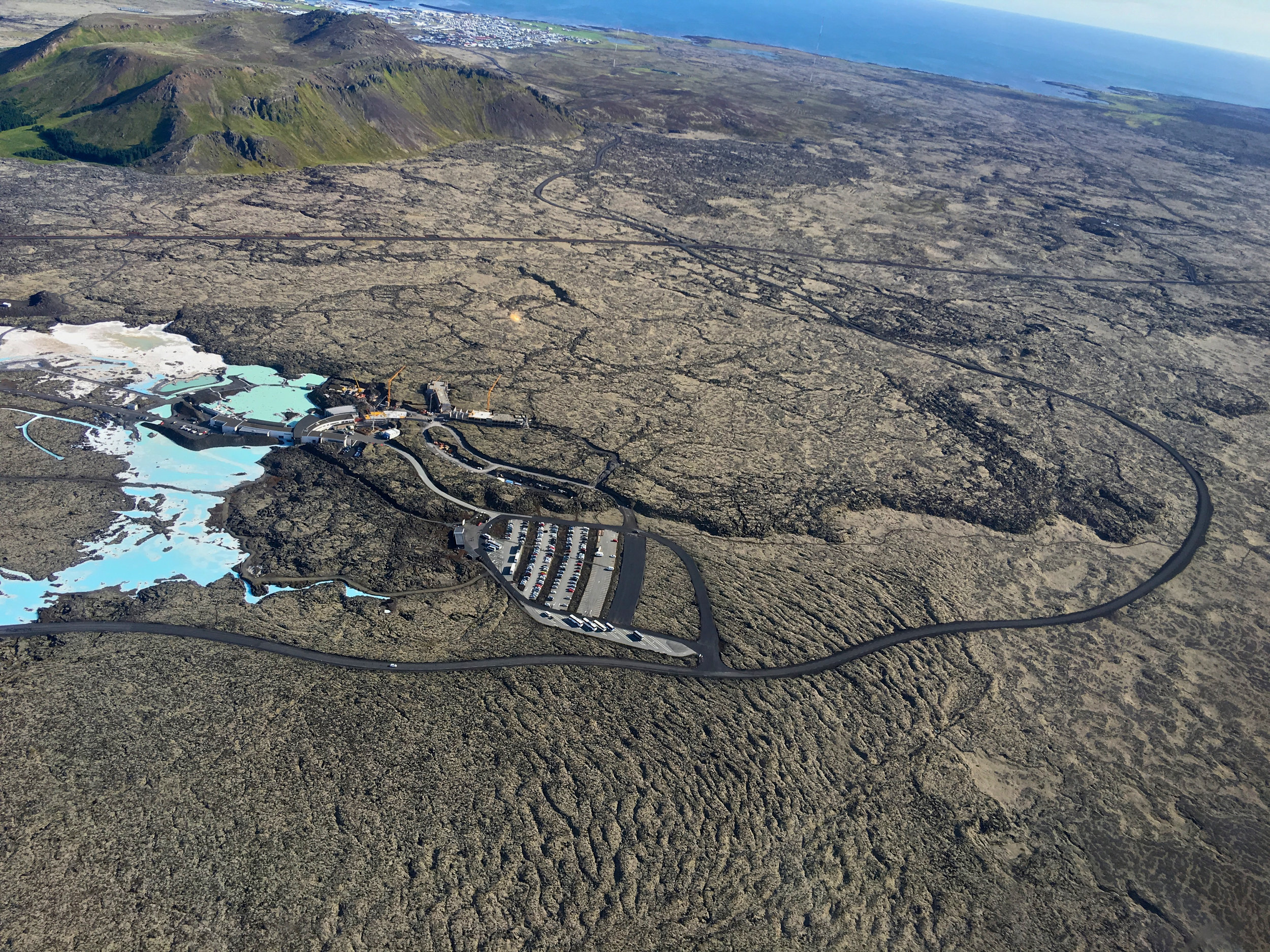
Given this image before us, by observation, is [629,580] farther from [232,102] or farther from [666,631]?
[232,102]

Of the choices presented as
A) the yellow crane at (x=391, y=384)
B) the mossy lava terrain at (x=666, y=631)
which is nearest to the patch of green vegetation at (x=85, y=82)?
the mossy lava terrain at (x=666, y=631)

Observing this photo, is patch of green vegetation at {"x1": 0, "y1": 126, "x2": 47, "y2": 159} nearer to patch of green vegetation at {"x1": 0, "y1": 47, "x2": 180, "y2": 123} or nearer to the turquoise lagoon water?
patch of green vegetation at {"x1": 0, "y1": 47, "x2": 180, "y2": 123}

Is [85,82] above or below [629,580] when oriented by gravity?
above

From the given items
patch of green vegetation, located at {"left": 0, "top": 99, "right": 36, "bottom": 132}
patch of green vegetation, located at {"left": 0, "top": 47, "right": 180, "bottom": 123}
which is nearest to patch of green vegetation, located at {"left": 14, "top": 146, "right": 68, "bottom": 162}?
patch of green vegetation, located at {"left": 0, "top": 47, "right": 180, "bottom": 123}

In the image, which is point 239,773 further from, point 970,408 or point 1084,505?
point 970,408

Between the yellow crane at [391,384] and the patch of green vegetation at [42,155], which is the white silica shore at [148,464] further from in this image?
the patch of green vegetation at [42,155]

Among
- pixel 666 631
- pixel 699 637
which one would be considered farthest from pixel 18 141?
pixel 699 637
